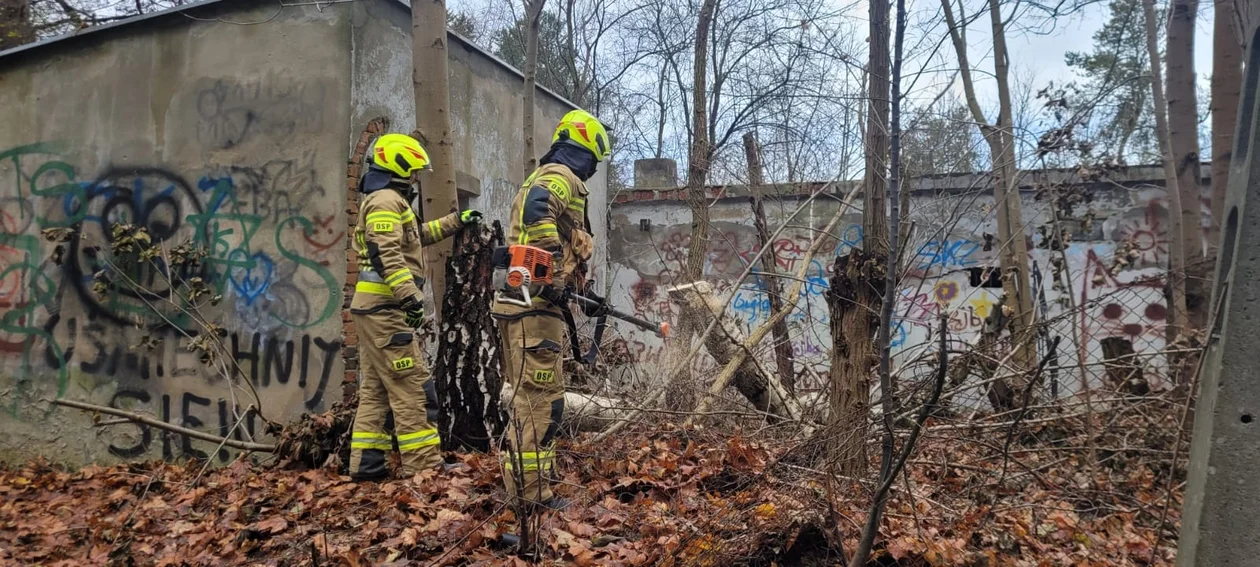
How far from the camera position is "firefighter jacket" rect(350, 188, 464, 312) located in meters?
4.79

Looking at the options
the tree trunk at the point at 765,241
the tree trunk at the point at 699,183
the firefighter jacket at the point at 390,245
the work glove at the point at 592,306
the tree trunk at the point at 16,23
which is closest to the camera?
the firefighter jacket at the point at 390,245

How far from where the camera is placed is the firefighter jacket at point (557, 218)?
437cm

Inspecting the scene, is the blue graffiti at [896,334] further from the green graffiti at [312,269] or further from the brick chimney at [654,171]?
the brick chimney at [654,171]

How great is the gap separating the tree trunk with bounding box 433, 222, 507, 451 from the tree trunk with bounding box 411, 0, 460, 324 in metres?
0.18

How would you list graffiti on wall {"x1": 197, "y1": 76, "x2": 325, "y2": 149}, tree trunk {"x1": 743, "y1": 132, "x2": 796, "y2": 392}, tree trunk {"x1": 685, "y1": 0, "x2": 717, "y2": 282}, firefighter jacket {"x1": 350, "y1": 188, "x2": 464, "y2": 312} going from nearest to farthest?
firefighter jacket {"x1": 350, "y1": 188, "x2": 464, "y2": 312} < graffiti on wall {"x1": 197, "y1": 76, "x2": 325, "y2": 149} < tree trunk {"x1": 743, "y1": 132, "x2": 796, "y2": 392} < tree trunk {"x1": 685, "y1": 0, "x2": 717, "y2": 282}

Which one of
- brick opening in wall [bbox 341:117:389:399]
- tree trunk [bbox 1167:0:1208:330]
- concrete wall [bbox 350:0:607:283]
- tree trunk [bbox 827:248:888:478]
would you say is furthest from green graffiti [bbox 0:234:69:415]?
tree trunk [bbox 1167:0:1208:330]

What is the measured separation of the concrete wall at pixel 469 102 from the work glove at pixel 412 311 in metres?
2.11

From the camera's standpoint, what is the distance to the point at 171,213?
682cm

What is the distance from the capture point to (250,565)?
12.2ft

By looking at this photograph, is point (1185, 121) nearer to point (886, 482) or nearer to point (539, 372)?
point (539, 372)

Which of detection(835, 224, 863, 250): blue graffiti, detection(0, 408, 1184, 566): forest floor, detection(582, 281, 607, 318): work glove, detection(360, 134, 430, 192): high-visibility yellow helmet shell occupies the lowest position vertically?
detection(0, 408, 1184, 566): forest floor

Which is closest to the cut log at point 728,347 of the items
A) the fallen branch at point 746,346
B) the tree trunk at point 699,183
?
the fallen branch at point 746,346

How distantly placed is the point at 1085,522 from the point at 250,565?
150 inches

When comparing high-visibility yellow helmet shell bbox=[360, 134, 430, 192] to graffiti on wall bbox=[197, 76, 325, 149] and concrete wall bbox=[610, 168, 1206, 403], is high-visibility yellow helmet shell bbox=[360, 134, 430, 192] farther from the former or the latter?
concrete wall bbox=[610, 168, 1206, 403]
